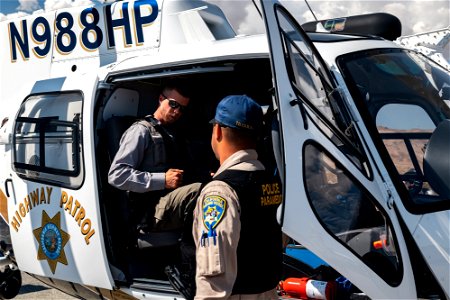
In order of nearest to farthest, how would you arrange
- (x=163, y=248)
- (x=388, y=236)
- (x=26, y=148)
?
(x=388, y=236) → (x=163, y=248) → (x=26, y=148)

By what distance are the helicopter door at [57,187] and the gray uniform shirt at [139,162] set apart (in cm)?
17

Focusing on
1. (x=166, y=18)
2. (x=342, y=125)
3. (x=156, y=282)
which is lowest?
(x=156, y=282)

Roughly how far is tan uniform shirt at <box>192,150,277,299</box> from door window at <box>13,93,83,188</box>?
160 centimetres

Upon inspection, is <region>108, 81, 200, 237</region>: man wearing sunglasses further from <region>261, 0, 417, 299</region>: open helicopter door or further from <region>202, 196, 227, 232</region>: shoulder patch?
<region>202, 196, 227, 232</region>: shoulder patch

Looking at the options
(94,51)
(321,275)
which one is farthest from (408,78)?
(94,51)

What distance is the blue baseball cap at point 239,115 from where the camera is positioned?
2.46m

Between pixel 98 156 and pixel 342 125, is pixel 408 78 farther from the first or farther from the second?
pixel 98 156

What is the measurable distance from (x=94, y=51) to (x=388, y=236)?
2.57 meters

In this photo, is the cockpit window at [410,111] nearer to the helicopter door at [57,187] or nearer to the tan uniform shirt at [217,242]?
the tan uniform shirt at [217,242]

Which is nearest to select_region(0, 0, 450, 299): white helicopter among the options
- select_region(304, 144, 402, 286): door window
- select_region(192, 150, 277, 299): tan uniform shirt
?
select_region(304, 144, 402, 286): door window

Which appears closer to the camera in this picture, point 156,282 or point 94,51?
point 156,282

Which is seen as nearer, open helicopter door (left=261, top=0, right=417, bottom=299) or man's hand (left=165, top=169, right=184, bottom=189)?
open helicopter door (left=261, top=0, right=417, bottom=299)

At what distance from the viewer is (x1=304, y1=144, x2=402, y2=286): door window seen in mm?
2635

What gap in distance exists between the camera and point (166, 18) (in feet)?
13.0
